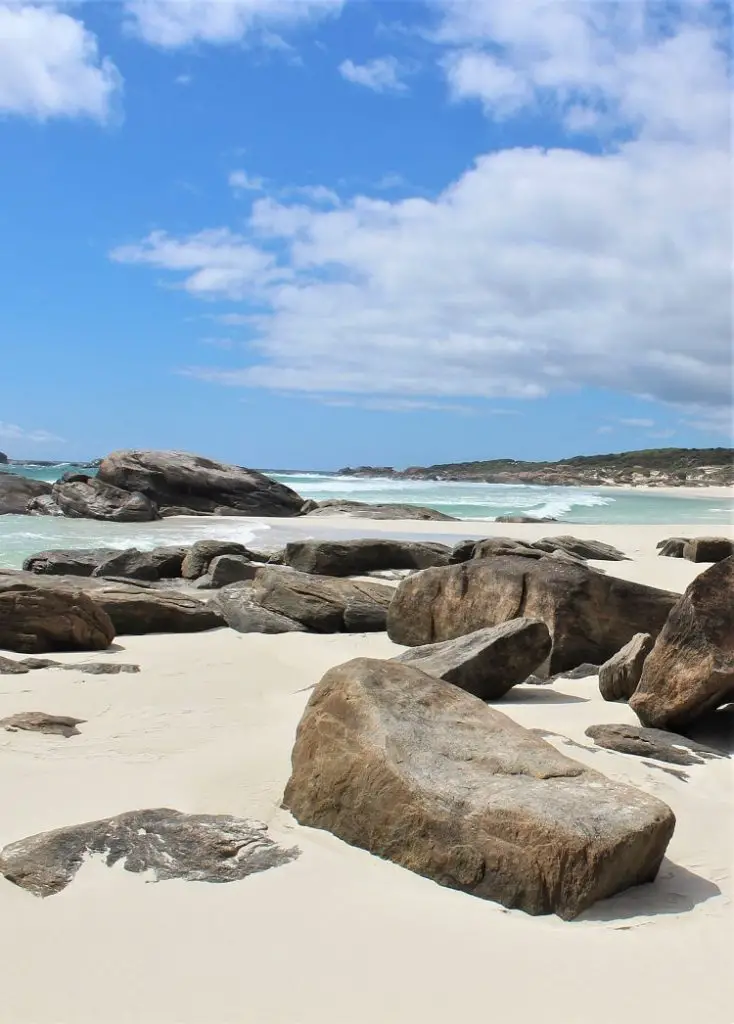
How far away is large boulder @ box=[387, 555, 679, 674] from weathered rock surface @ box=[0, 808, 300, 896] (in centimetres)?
393

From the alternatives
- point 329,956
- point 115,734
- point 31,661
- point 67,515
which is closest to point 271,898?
point 329,956

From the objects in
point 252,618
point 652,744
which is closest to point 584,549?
point 252,618

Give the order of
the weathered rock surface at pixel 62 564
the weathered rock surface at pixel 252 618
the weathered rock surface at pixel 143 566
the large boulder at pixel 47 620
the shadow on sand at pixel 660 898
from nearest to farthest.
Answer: the shadow on sand at pixel 660 898, the large boulder at pixel 47 620, the weathered rock surface at pixel 252 618, the weathered rock surface at pixel 143 566, the weathered rock surface at pixel 62 564

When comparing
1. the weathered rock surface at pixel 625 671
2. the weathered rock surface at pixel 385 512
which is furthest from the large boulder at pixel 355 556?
the weathered rock surface at pixel 385 512

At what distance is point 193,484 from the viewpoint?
31.9 meters

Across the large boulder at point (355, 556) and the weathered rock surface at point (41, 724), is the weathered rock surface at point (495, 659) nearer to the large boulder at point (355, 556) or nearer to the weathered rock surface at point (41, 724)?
the weathered rock surface at point (41, 724)

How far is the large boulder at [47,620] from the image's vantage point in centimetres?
740

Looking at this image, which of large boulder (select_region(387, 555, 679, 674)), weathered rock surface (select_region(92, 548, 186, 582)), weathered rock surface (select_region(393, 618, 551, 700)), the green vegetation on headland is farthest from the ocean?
the green vegetation on headland

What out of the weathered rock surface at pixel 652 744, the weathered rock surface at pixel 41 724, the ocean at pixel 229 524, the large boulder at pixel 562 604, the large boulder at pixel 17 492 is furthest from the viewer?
the large boulder at pixel 17 492

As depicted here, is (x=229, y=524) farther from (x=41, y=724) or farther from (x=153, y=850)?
(x=153, y=850)

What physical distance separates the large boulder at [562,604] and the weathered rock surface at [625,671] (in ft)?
3.22

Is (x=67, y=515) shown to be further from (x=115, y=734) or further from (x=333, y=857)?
(x=333, y=857)

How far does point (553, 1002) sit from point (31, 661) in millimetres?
5106

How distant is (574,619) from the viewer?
7.04m
